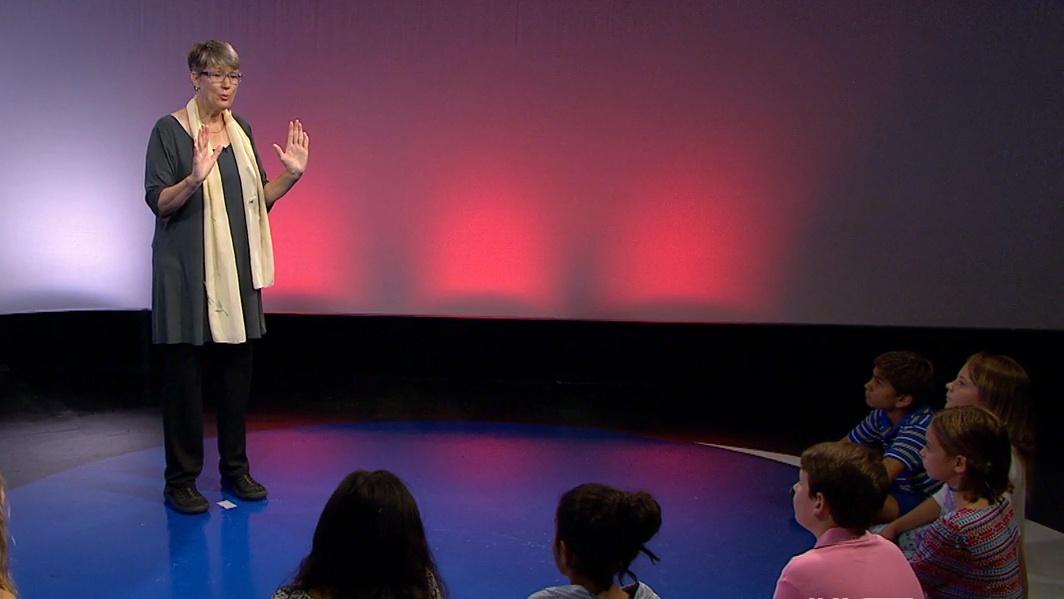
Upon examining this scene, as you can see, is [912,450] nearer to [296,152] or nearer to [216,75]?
[296,152]

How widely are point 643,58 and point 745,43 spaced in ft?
1.71

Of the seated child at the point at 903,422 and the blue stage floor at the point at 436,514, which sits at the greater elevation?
the seated child at the point at 903,422

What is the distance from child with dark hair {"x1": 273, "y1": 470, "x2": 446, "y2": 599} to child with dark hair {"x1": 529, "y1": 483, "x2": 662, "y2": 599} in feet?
0.71

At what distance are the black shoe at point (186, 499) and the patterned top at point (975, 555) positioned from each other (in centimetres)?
207

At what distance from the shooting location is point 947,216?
4652 mm

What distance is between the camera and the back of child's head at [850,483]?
5.23ft

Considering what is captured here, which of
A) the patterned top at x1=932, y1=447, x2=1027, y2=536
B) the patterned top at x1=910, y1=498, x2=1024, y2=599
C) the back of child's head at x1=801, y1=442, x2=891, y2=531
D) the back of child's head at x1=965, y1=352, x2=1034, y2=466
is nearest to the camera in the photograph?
the back of child's head at x1=801, y1=442, x2=891, y2=531

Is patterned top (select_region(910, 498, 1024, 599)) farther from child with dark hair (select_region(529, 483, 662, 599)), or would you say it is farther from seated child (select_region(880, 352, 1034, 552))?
child with dark hair (select_region(529, 483, 662, 599))

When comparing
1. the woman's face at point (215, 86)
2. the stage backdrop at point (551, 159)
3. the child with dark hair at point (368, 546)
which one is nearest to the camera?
the child with dark hair at point (368, 546)

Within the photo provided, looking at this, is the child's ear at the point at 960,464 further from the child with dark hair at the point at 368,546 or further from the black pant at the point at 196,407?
the black pant at the point at 196,407

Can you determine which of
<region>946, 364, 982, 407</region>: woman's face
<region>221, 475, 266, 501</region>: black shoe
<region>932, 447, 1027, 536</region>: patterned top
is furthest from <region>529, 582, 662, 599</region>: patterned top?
<region>221, 475, 266, 501</region>: black shoe

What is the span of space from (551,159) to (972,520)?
3.56 m

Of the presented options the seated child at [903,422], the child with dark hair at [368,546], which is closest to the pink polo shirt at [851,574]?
the child with dark hair at [368,546]

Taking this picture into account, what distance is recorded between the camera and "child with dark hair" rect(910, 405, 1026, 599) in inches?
70.3
